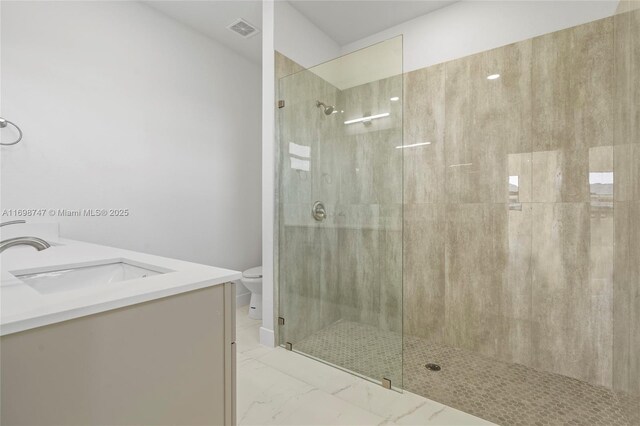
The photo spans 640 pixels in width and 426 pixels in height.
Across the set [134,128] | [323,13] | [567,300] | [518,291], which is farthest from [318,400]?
[323,13]

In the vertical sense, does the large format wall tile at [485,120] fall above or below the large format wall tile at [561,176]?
above

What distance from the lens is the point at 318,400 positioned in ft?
5.42

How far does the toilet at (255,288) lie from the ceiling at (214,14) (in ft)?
7.22

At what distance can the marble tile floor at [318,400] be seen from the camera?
1.50 m

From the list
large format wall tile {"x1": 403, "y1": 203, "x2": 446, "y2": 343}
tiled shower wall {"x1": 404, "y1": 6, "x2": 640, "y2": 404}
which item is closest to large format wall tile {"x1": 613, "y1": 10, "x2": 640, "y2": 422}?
tiled shower wall {"x1": 404, "y1": 6, "x2": 640, "y2": 404}

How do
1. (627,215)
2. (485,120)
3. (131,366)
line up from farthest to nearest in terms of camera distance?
(485,120) → (627,215) → (131,366)

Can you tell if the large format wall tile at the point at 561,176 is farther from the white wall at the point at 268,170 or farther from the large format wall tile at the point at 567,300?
the white wall at the point at 268,170

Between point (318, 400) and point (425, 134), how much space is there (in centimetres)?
198

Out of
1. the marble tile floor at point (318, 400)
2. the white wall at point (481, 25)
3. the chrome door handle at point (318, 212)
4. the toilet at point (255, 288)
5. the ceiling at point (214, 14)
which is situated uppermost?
the ceiling at point (214, 14)

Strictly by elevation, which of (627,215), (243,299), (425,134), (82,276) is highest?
(425,134)

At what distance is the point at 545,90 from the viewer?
1938 mm

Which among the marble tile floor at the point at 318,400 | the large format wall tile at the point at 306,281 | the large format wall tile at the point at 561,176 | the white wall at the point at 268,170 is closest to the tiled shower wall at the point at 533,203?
the large format wall tile at the point at 561,176

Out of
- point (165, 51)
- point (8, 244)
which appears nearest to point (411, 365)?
point (8, 244)

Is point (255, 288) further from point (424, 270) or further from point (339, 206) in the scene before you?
point (424, 270)
